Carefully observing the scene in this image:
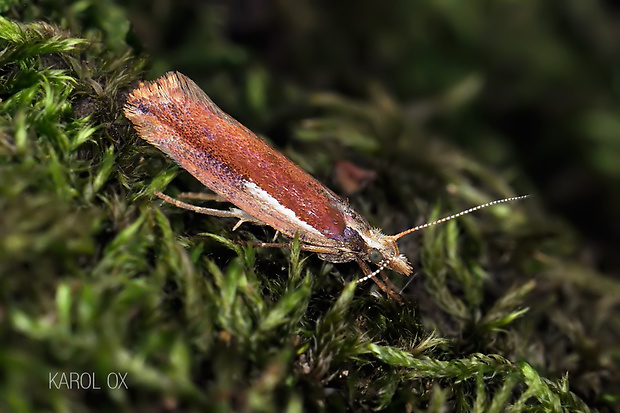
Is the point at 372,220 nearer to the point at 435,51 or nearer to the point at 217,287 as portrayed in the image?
the point at 217,287

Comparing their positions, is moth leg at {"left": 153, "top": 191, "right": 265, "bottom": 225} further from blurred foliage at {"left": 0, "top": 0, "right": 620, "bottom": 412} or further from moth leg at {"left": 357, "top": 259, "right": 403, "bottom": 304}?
moth leg at {"left": 357, "top": 259, "right": 403, "bottom": 304}

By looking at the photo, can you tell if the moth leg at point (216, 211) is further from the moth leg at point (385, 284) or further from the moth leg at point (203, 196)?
the moth leg at point (385, 284)

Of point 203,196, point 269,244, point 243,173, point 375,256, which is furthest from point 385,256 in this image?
point 203,196

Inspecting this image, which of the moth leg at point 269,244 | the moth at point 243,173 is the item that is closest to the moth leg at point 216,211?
the moth at point 243,173

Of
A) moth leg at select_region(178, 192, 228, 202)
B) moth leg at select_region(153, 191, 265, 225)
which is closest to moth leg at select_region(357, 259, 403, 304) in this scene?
moth leg at select_region(153, 191, 265, 225)

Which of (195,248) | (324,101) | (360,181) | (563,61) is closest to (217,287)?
(195,248)

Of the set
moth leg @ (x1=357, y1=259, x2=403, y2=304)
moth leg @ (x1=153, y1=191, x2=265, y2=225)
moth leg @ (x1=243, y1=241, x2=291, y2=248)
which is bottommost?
moth leg @ (x1=357, y1=259, x2=403, y2=304)
